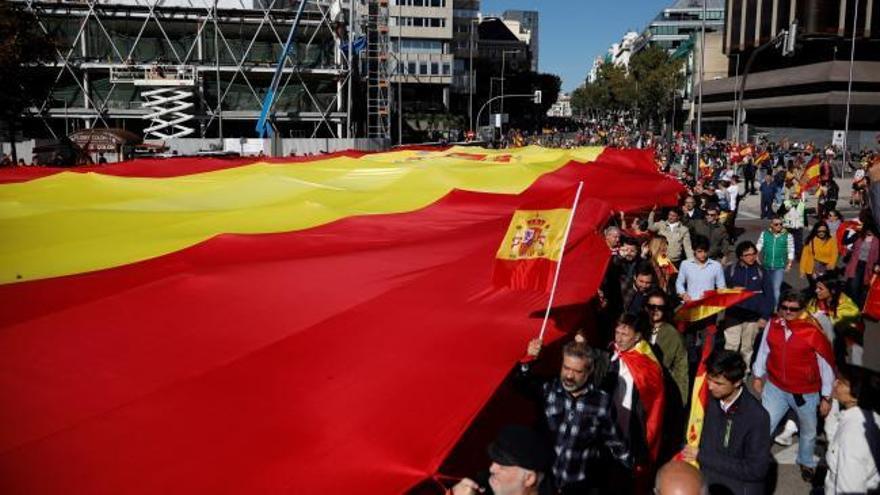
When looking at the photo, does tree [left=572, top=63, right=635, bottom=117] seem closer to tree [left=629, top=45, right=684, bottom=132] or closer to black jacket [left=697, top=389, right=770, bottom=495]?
tree [left=629, top=45, right=684, bottom=132]

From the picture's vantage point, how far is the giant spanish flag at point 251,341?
3.75 metres

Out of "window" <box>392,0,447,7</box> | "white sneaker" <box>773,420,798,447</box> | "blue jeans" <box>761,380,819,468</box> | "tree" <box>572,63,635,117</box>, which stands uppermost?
"window" <box>392,0,447,7</box>

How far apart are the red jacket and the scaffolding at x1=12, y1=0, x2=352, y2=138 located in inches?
1953

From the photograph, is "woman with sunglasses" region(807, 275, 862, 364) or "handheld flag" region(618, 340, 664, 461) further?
"woman with sunglasses" region(807, 275, 862, 364)

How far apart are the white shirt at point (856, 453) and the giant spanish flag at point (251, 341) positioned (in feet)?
6.65

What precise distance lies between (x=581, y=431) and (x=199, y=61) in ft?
180

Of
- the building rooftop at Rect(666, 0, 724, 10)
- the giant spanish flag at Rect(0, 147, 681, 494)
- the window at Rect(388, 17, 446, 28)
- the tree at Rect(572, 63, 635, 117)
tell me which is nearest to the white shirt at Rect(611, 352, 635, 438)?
the giant spanish flag at Rect(0, 147, 681, 494)

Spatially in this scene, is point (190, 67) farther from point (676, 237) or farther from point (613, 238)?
point (613, 238)

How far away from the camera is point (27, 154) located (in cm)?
4088

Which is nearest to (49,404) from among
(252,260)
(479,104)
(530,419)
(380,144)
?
(530,419)

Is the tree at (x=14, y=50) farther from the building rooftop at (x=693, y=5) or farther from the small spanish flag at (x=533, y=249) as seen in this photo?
the building rooftop at (x=693, y=5)

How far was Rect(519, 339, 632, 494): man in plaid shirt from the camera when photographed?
15.5ft

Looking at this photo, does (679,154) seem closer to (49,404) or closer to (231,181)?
(231,181)

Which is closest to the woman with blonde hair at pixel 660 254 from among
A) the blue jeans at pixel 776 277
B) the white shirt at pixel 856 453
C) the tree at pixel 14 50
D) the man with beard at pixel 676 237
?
the man with beard at pixel 676 237
